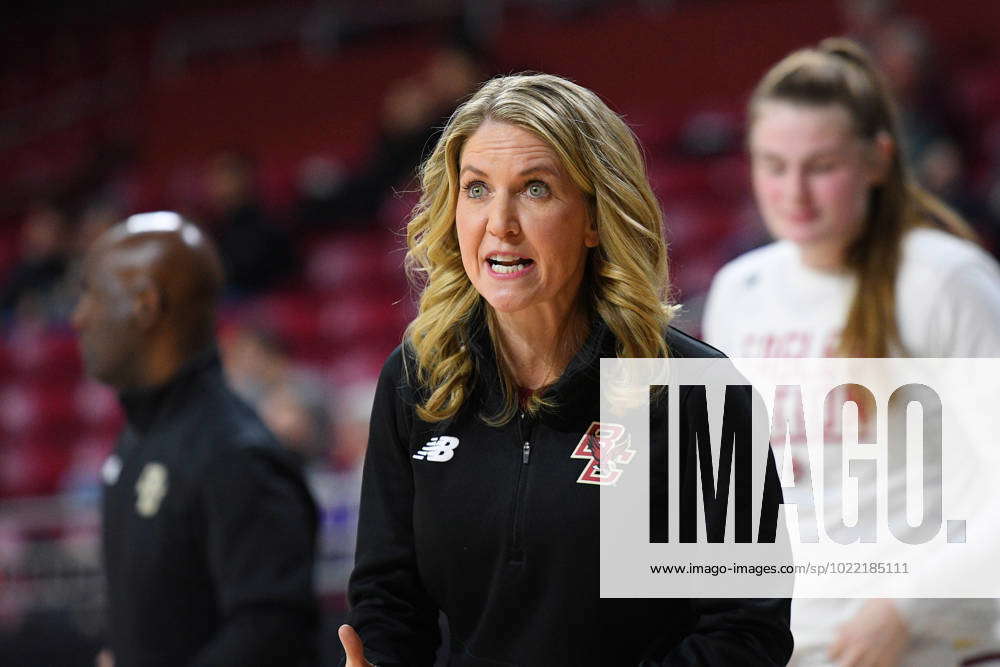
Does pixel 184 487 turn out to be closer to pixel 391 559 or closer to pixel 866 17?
pixel 391 559

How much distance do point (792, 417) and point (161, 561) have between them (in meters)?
1.46

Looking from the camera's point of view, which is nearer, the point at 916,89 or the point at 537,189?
the point at 537,189

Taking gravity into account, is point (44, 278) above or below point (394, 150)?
below

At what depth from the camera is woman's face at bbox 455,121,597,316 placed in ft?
Answer: 6.30

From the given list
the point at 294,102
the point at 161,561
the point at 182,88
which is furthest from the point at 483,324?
the point at 182,88

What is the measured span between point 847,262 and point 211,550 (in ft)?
5.16

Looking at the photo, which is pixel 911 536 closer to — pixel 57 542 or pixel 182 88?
pixel 57 542

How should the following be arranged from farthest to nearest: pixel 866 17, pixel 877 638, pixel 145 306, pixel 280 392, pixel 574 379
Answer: pixel 866 17, pixel 280 392, pixel 145 306, pixel 877 638, pixel 574 379

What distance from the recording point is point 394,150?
8781 mm

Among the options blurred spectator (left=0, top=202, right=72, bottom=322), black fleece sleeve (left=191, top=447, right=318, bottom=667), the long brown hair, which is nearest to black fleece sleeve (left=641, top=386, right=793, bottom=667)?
the long brown hair

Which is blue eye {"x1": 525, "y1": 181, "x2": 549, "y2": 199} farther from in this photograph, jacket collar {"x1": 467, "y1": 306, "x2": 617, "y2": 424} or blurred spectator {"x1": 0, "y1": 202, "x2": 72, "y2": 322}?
blurred spectator {"x1": 0, "y1": 202, "x2": 72, "y2": 322}

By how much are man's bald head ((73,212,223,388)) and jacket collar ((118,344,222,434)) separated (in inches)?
0.9

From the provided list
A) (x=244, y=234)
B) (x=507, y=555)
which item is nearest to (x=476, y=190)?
(x=507, y=555)

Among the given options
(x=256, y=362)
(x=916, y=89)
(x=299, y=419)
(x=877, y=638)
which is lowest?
(x=299, y=419)
